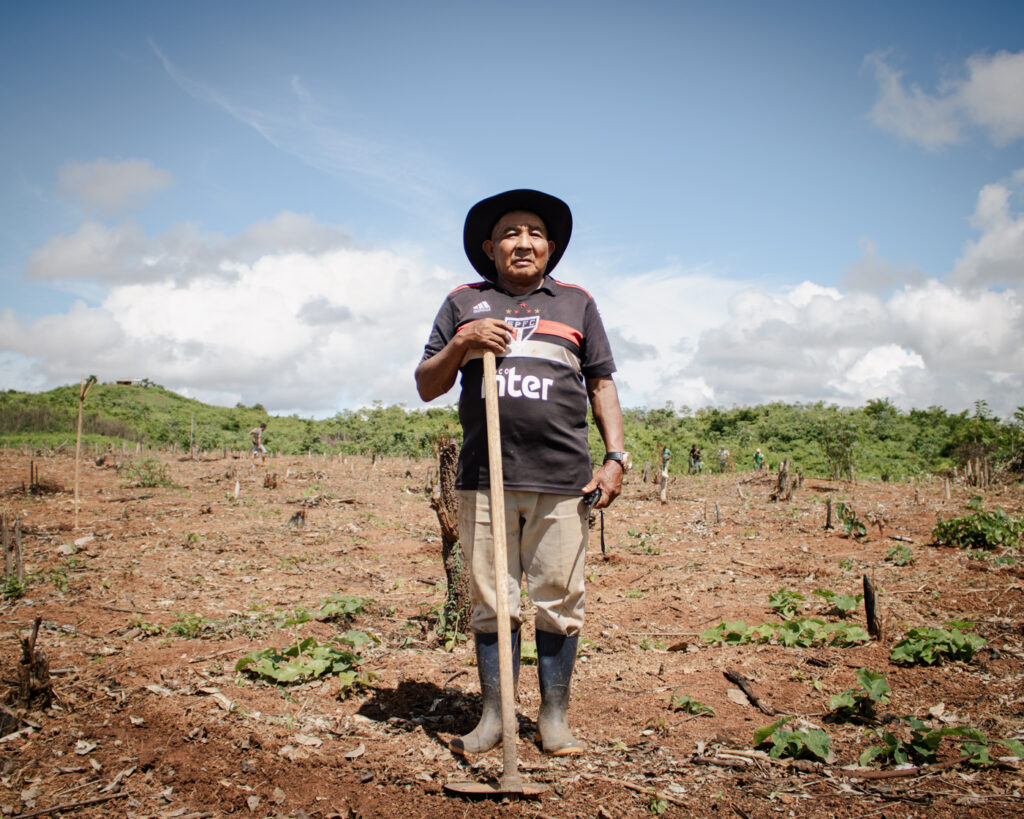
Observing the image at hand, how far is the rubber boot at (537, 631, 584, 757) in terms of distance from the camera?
2.46 meters

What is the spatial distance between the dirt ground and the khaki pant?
0.56m

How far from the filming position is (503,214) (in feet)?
8.74

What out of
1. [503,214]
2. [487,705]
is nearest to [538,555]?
[487,705]

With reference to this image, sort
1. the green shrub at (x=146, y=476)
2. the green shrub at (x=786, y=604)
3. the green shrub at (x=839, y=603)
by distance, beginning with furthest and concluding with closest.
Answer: the green shrub at (x=146, y=476) → the green shrub at (x=786, y=604) → the green shrub at (x=839, y=603)

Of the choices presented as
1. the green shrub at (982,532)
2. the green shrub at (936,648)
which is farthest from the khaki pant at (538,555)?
the green shrub at (982,532)

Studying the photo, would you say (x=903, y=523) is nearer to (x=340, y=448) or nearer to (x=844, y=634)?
(x=844, y=634)

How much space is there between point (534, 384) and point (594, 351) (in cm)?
35

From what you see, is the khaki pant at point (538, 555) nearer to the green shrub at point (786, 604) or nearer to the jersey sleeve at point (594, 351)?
the jersey sleeve at point (594, 351)

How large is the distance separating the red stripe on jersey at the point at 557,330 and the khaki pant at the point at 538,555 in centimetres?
63

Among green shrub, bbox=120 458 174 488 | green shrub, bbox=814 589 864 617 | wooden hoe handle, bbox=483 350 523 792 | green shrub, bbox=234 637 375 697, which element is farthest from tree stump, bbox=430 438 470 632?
green shrub, bbox=120 458 174 488

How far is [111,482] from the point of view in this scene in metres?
15.0

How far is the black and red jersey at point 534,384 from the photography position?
2424 mm

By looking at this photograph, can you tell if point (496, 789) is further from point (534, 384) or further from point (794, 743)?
point (534, 384)

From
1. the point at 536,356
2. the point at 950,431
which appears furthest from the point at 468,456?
the point at 950,431
